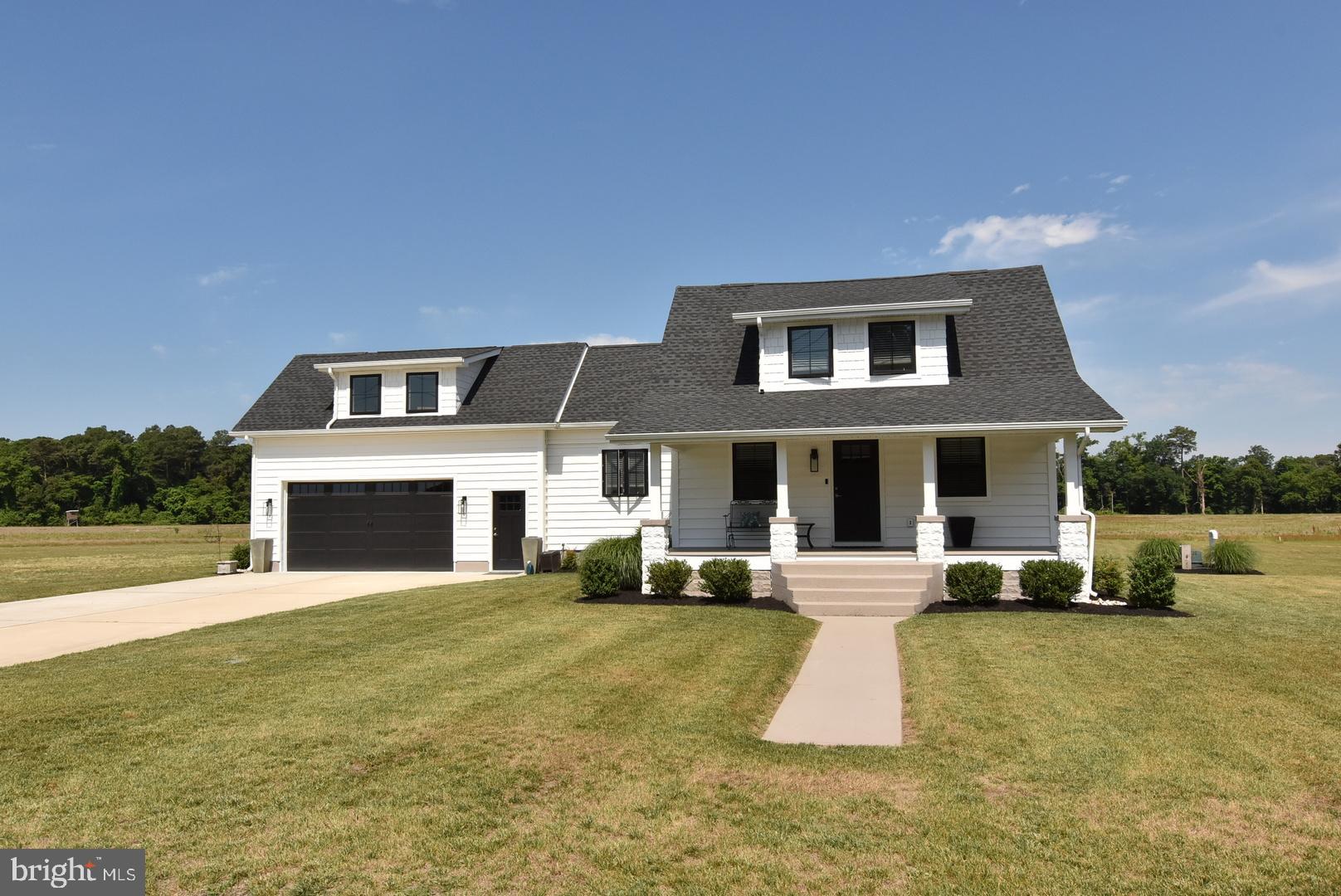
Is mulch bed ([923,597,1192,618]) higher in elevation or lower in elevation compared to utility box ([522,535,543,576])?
lower

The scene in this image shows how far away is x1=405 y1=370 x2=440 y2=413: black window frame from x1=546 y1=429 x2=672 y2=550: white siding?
371 centimetres

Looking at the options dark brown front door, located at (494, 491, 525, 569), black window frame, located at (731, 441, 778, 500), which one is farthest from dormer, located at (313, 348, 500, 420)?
black window frame, located at (731, 441, 778, 500)

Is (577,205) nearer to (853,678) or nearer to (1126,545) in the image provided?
(853,678)

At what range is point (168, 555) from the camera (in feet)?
103

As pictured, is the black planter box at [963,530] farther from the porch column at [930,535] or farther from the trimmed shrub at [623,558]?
the trimmed shrub at [623,558]

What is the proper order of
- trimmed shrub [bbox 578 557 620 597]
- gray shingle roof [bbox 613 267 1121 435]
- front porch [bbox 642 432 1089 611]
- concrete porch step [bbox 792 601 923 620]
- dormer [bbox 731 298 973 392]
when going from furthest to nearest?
dormer [bbox 731 298 973 392], front porch [bbox 642 432 1089 611], gray shingle roof [bbox 613 267 1121 435], trimmed shrub [bbox 578 557 620 597], concrete porch step [bbox 792 601 923 620]

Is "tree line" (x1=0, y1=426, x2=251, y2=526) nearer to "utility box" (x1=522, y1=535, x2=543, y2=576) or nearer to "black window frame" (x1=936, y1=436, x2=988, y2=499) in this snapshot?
"utility box" (x1=522, y1=535, x2=543, y2=576)

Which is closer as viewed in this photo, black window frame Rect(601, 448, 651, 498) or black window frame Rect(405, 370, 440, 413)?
black window frame Rect(601, 448, 651, 498)

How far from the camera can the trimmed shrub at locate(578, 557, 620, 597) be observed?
14.8m

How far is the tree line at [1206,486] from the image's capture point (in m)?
79.2

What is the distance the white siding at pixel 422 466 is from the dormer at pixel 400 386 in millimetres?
897

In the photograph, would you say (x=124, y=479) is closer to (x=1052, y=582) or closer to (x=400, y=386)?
(x=400, y=386)

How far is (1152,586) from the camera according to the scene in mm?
13117

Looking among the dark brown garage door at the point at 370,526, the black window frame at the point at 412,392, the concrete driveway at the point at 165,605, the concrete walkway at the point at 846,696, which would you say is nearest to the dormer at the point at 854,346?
the concrete walkway at the point at 846,696
